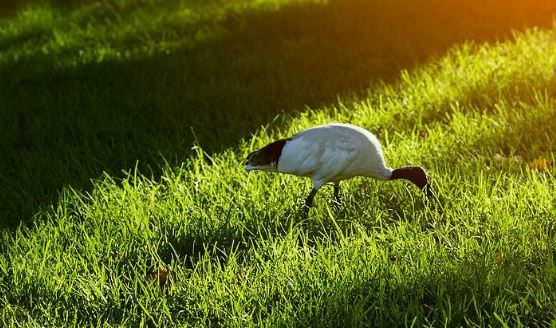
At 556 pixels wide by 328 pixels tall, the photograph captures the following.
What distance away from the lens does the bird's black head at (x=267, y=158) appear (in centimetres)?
385

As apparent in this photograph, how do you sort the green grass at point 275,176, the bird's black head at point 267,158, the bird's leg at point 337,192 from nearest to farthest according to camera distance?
the green grass at point 275,176, the bird's black head at point 267,158, the bird's leg at point 337,192

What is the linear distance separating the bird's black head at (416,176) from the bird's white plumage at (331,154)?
0.13 metres

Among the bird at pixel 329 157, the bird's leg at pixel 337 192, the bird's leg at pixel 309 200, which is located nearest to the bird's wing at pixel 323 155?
the bird at pixel 329 157

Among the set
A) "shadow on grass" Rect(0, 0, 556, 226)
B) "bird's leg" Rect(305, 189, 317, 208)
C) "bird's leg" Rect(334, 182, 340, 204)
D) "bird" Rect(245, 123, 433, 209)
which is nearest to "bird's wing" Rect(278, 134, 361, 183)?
"bird" Rect(245, 123, 433, 209)

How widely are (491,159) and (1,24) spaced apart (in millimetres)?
6012

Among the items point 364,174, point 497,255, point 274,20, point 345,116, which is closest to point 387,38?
point 274,20

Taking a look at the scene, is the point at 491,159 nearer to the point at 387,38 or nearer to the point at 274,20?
the point at 387,38

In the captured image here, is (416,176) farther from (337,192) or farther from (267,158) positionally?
(267,158)

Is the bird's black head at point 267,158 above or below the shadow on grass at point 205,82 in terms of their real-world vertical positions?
above

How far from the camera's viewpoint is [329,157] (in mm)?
3729

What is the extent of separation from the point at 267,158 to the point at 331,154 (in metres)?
0.30

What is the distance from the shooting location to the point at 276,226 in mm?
3781

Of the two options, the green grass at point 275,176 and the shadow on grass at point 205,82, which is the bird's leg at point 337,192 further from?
the shadow on grass at point 205,82

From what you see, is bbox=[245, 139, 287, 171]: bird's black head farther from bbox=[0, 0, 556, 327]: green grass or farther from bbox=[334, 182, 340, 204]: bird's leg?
bbox=[334, 182, 340, 204]: bird's leg
